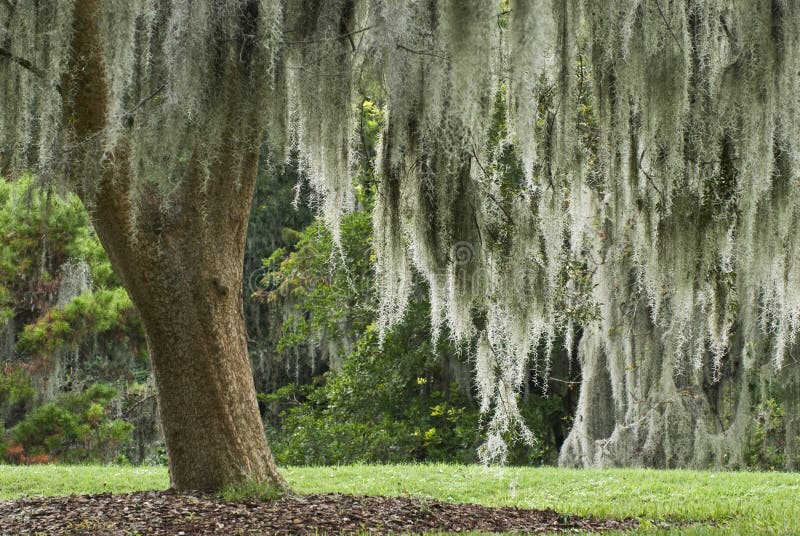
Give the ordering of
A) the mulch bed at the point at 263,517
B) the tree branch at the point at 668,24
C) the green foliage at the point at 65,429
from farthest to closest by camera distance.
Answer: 1. the green foliage at the point at 65,429
2. the mulch bed at the point at 263,517
3. the tree branch at the point at 668,24

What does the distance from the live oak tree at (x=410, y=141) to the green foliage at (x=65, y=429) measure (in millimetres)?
7395

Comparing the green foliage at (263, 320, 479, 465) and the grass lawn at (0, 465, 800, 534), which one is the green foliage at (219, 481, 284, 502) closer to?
the grass lawn at (0, 465, 800, 534)

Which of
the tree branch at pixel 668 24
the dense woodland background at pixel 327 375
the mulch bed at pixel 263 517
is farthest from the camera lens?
the dense woodland background at pixel 327 375

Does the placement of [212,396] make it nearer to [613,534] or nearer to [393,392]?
[613,534]

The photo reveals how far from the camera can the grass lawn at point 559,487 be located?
6238 millimetres

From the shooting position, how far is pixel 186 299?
604 centimetres

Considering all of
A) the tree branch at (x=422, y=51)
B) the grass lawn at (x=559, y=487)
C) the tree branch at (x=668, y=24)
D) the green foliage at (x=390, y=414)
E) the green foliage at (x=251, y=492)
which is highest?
the tree branch at (x=668, y=24)

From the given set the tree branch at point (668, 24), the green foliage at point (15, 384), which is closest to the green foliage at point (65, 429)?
the green foliage at point (15, 384)

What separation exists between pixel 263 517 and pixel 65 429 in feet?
27.7

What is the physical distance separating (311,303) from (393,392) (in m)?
1.72

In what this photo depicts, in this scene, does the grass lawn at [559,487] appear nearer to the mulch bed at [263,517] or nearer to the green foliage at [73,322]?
the mulch bed at [263,517]

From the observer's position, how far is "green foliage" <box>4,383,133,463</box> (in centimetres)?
1293

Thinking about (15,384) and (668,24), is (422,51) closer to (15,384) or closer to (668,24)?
(668,24)

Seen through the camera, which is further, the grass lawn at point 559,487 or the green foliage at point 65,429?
the green foliage at point 65,429
